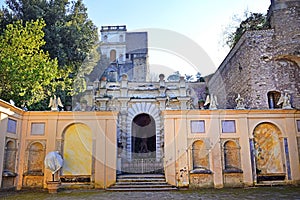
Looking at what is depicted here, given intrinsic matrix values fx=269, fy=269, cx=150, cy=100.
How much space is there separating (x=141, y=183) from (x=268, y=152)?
5675 millimetres

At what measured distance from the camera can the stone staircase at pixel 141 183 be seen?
10352mm

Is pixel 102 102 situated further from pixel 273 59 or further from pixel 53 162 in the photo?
pixel 273 59

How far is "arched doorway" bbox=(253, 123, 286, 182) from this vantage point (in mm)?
11367

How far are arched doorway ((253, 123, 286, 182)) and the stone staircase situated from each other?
156 inches

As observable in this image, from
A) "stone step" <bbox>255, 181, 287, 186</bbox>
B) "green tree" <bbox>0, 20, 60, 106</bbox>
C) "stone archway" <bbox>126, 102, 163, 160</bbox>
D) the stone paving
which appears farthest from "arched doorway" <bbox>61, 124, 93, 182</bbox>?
"stone step" <bbox>255, 181, 287, 186</bbox>

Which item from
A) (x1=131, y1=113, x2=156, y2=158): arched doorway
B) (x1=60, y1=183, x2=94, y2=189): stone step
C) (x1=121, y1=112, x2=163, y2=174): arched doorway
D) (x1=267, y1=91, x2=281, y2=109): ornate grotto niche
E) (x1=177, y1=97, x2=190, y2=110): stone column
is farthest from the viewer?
(x1=177, y1=97, x2=190, y2=110): stone column

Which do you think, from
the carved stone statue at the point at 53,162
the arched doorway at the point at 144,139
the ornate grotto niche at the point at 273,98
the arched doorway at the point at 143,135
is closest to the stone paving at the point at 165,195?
the carved stone statue at the point at 53,162

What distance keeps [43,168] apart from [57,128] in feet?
5.61

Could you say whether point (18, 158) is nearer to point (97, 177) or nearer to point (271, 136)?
point (97, 177)

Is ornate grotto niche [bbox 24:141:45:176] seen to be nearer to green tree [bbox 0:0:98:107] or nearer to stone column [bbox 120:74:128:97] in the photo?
green tree [bbox 0:0:98:107]

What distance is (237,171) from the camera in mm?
11117

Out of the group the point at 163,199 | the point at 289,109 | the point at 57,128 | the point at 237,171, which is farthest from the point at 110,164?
the point at 289,109

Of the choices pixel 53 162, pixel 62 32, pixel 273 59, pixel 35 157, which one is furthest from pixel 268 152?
pixel 62 32

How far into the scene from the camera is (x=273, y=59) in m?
16.7
